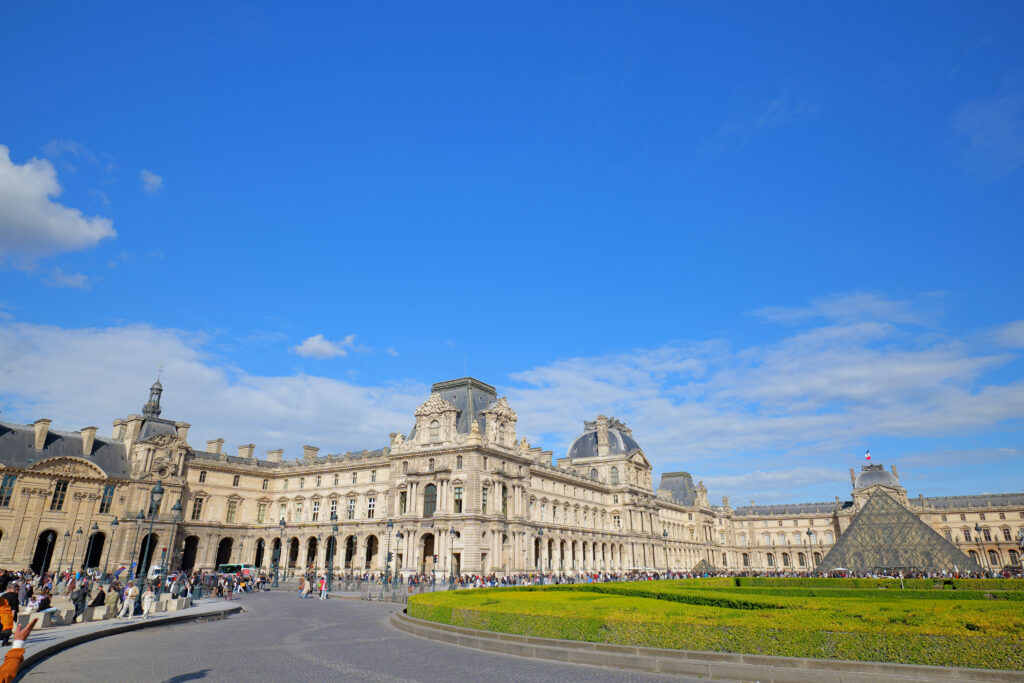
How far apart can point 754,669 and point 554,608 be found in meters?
7.31

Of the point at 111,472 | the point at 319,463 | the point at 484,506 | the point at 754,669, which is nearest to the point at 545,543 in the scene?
the point at 484,506

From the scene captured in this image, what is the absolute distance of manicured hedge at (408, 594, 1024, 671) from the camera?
40.6 feet

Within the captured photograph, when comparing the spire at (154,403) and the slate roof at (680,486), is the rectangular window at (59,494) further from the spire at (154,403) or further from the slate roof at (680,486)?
the slate roof at (680,486)

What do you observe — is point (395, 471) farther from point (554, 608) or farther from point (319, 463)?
point (554, 608)

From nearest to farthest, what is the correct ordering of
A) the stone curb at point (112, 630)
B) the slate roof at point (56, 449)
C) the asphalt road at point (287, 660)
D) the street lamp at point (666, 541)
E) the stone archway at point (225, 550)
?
the asphalt road at point (287, 660) → the stone curb at point (112, 630) → the slate roof at point (56, 449) → the stone archway at point (225, 550) → the street lamp at point (666, 541)

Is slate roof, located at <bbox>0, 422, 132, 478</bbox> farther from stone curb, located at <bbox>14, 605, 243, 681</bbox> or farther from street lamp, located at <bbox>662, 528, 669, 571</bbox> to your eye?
street lamp, located at <bbox>662, 528, 669, 571</bbox>

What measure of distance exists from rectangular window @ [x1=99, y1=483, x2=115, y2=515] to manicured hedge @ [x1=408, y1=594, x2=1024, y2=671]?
5997cm

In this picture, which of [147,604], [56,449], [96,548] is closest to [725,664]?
[147,604]

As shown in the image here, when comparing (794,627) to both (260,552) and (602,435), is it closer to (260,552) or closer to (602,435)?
(260,552)

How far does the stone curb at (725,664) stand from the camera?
494 inches

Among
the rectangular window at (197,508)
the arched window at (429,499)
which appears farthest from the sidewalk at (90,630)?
the rectangular window at (197,508)

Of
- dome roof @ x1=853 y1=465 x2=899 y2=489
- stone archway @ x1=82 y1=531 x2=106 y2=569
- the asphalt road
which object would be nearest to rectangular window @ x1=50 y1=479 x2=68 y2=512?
stone archway @ x1=82 y1=531 x2=106 y2=569

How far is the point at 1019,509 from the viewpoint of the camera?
350 feet

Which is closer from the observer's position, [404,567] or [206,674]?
[206,674]
